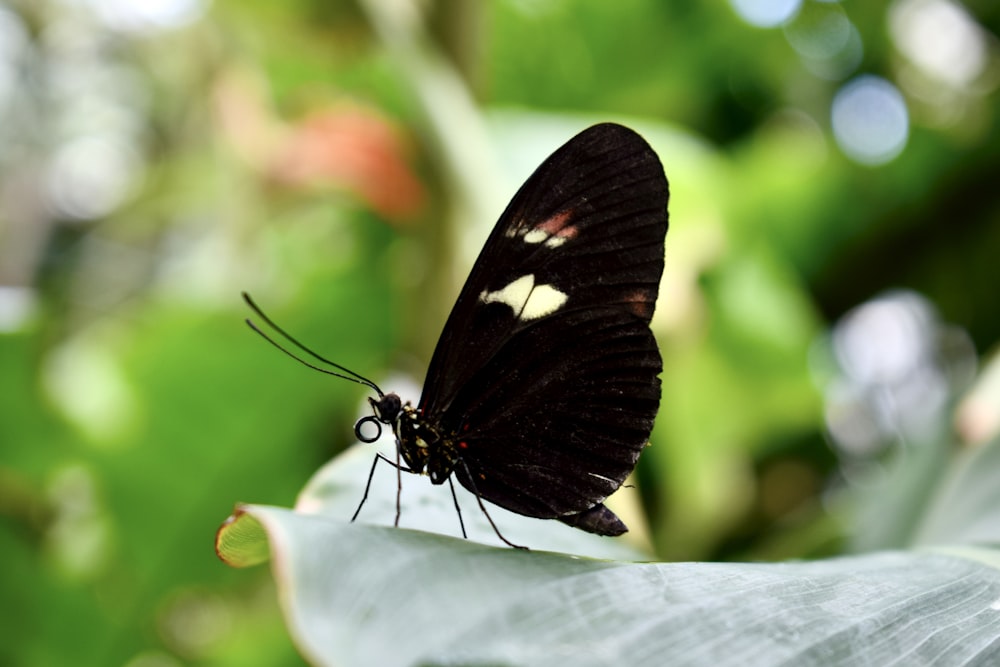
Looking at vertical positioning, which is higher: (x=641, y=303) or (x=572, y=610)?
(x=641, y=303)

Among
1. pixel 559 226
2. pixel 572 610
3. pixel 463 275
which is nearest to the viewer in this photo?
pixel 572 610

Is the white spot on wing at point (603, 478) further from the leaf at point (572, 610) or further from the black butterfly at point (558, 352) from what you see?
the leaf at point (572, 610)

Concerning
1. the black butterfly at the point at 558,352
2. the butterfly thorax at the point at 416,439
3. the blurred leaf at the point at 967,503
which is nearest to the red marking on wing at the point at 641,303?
the black butterfly at the point at 558,352

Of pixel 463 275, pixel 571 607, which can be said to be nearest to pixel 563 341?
pixel 571 607

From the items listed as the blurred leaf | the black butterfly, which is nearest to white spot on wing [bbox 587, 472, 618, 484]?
the black butterfly

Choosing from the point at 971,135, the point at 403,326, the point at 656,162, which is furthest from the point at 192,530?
the point at 971,135

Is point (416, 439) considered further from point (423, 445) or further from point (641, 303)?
point (641, 303)

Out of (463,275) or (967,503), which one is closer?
(967,503)

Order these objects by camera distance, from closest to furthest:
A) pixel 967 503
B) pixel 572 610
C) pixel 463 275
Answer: pixel 572 610, pixel 967 503, pixel 463 275
